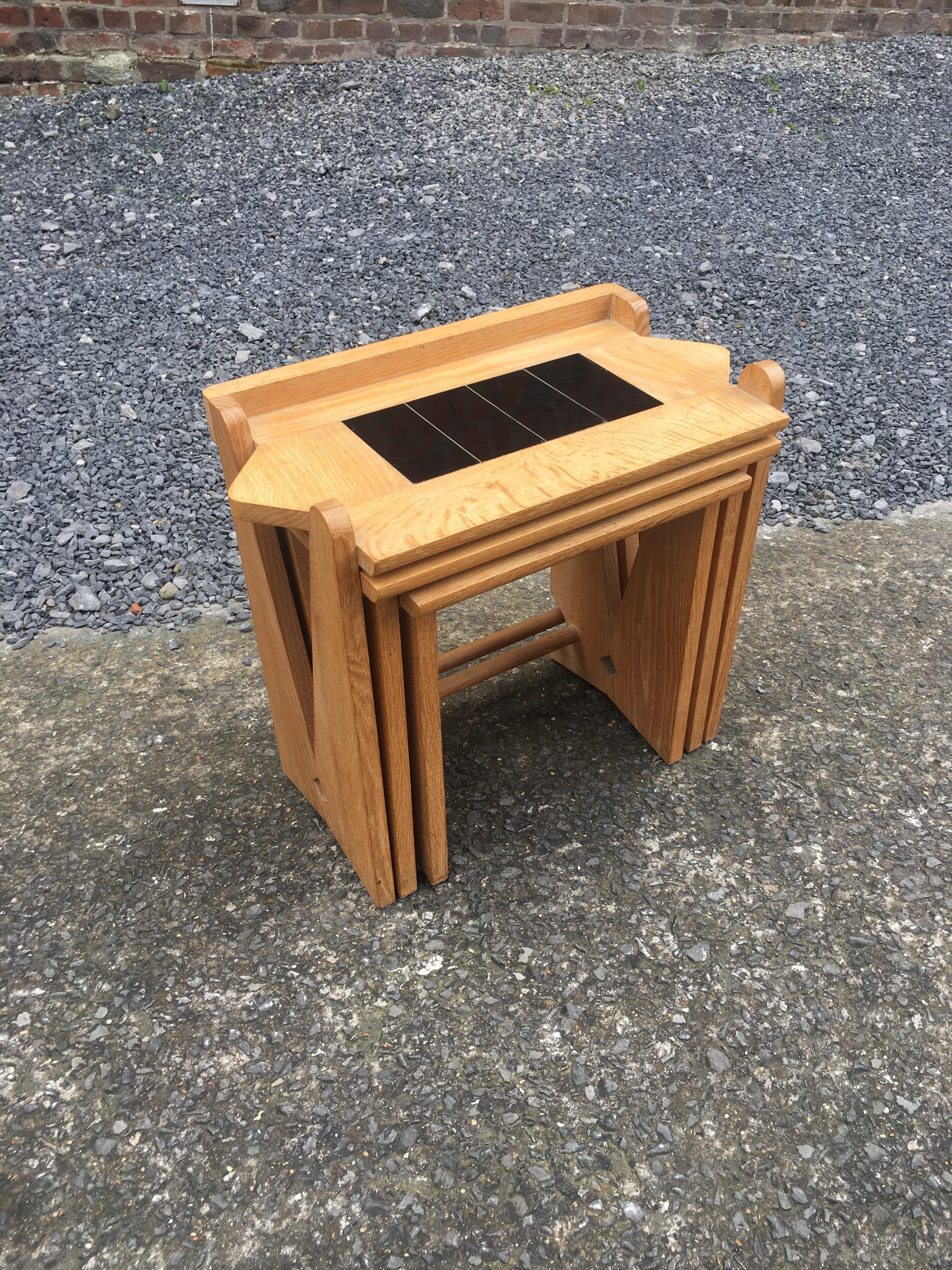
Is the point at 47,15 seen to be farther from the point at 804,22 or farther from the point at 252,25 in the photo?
the point at 804,22

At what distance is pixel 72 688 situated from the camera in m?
2.91

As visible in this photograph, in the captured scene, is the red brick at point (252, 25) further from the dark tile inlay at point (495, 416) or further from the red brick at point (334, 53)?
the dark tile inlay at point (495, 416)

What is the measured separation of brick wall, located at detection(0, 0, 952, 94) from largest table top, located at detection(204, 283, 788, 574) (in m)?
4.61

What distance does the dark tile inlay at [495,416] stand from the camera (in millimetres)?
2037

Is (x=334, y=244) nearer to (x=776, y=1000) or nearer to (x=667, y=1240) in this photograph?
(x=776, y=1000)

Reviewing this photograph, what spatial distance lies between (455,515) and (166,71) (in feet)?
17.9

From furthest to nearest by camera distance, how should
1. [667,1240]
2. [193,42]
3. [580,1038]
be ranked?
1. [193,42]
2. [580,1038]
3. [667,1240]

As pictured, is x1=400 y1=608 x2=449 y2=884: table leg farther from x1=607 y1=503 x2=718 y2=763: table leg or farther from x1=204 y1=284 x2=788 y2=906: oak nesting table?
x1=607 y1=503 x2=718 y2=763: table leg

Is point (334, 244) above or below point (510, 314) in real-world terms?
below

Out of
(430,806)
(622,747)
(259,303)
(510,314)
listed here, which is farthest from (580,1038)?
(259,303)

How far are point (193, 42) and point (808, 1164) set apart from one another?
21.2ft

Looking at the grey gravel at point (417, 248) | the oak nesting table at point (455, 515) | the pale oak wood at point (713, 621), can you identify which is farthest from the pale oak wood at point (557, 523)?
the grey gravel at point (417, 248)

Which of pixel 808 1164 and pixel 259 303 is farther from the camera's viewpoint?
pixel 259 303

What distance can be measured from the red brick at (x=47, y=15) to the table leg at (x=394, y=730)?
556 cm
